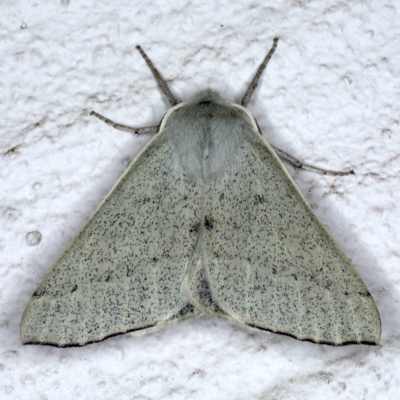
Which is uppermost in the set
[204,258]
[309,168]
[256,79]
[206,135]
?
[256,79]

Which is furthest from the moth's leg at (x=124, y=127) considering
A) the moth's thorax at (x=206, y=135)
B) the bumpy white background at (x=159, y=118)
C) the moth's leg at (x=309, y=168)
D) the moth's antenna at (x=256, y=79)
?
the moth's leg at (x=309, y=168)

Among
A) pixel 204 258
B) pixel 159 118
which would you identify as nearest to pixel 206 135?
pixel 159 118

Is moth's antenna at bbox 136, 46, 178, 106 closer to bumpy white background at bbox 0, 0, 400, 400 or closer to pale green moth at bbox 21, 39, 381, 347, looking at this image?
bumpy white background at bbox 0, 0, 400, 400

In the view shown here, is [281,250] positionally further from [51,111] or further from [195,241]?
[51,111]

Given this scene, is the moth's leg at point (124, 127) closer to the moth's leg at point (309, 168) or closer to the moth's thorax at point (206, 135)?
the moth's thorax at point (206, 135)

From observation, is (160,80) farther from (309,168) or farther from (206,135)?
(309,168)

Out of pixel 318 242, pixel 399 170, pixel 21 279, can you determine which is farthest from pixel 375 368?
pixel 21 279
